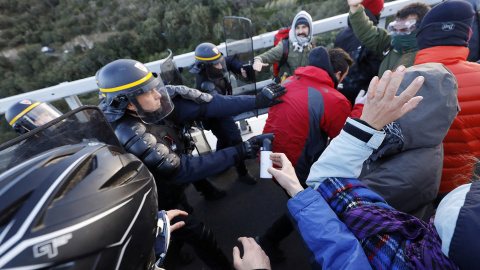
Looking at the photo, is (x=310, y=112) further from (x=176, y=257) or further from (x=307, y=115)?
(x=176, y=257)

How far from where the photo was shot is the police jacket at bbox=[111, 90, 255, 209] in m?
1.52

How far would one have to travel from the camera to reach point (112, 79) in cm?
162

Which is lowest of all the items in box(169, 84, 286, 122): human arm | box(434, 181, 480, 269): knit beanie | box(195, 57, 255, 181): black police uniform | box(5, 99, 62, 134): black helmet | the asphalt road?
the asphalt road

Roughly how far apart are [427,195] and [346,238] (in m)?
0.75

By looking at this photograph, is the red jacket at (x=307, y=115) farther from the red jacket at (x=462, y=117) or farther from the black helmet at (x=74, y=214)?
the black helmet at (x=74, y=214)

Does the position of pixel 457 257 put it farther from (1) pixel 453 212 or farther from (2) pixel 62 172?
(2) pixel 62 172

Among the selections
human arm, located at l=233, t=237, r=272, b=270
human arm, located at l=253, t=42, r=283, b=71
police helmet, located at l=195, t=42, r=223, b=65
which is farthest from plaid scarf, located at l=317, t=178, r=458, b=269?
human arm, located at l=253, t=42, r=283, b=71

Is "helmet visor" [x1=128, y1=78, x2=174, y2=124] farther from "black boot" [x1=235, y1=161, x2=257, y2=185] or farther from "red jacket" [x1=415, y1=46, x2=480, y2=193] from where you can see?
"red jacket" [x1=415, y1=46, x2=480, y2=193]

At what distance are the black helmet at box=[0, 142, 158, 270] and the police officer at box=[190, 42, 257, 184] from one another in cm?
210

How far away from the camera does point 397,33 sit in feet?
7.11

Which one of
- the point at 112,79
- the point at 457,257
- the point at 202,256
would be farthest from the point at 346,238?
the point at 112,79

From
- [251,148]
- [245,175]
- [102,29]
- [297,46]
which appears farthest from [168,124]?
[102,29]

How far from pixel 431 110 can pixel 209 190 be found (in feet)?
7.75

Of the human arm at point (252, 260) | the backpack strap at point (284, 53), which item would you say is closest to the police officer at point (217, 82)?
the backpack strap at point (284, 53)
